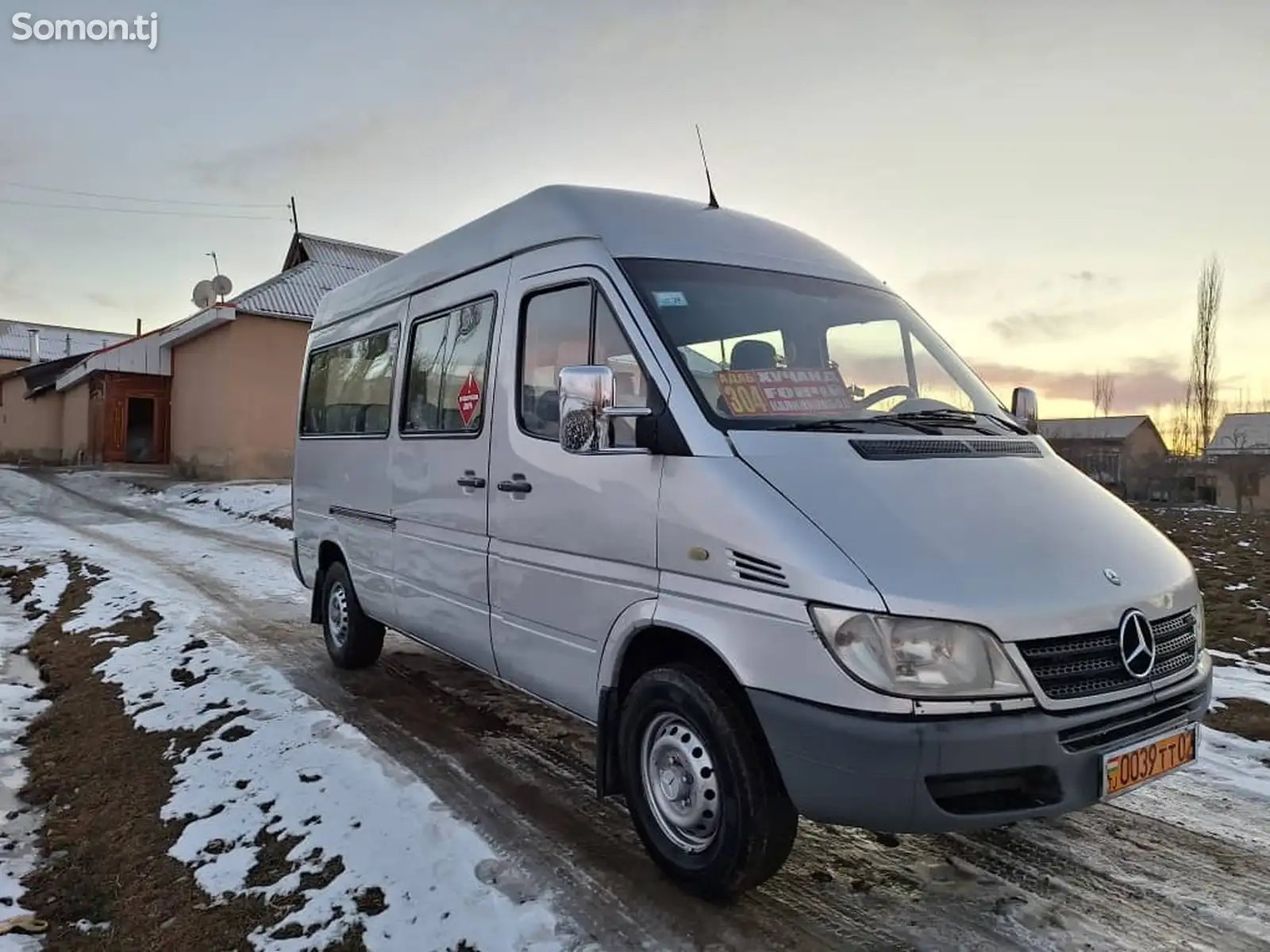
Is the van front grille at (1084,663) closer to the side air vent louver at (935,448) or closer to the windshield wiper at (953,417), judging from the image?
the side air vent louver at (935,448)

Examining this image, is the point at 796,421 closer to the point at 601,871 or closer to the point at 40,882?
the point at 601,871

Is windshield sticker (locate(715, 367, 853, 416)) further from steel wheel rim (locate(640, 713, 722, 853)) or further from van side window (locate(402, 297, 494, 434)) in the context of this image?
van side window (locate(402, 297, 494, 434))

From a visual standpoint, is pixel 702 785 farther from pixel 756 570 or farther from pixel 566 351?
pixel 566 351

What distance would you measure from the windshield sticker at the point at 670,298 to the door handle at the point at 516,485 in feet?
3.40

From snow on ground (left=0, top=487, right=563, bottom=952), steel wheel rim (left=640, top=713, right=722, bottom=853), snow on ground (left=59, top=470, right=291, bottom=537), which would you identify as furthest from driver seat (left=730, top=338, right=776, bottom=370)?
snow on ground (left=59, top=470, right=291, bottom=537)

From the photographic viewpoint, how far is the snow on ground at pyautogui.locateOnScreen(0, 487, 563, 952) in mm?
3084

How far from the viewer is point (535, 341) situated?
13.5ft

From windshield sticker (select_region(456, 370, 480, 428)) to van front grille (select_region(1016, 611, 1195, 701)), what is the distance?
288 centimetres

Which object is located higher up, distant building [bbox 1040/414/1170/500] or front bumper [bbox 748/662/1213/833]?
distant building [bbox 1040/414/1170/500]

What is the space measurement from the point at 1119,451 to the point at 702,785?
40937 mm

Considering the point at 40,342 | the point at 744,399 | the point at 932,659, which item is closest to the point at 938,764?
the point at 932,659

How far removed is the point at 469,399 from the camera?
458 centimetres

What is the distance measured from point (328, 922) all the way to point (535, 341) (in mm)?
2514

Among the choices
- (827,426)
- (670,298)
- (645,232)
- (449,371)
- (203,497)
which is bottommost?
(203,497)
